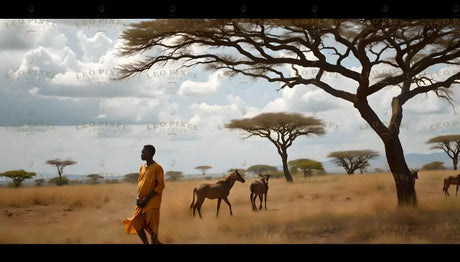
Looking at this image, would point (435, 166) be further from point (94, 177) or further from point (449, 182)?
point (94, 177)

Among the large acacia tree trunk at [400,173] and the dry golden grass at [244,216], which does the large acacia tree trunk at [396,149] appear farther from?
the dry golden grass at [244,216]

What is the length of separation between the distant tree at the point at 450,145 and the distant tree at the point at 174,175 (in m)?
4.28

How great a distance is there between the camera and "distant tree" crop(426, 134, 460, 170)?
866 centimetres

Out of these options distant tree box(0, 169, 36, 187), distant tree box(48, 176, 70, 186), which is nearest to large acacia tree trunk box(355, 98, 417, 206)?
distant tree box(48, 176, 70, 186)

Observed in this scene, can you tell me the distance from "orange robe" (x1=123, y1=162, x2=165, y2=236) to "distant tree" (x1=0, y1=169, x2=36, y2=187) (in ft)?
8.36

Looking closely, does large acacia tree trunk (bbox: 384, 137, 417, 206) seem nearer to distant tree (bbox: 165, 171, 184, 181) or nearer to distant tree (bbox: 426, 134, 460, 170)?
distant tree (bbox: 426, 134, 460, 170)

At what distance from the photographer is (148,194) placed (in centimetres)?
624

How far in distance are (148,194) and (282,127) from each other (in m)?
3.88

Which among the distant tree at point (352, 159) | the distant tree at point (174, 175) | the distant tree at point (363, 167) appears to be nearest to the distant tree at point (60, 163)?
the distant tree at point (174, 175)

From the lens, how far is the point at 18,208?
7973 mm

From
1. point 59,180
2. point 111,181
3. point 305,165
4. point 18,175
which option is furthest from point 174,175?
point 305,165

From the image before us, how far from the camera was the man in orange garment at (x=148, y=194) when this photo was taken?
624cm
